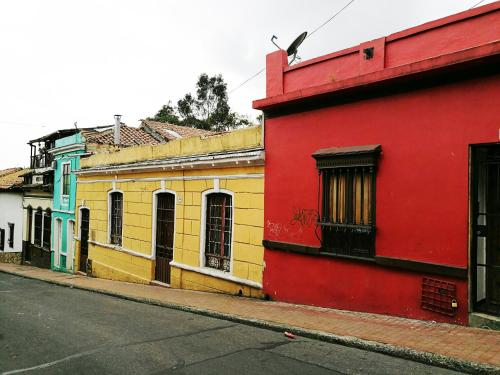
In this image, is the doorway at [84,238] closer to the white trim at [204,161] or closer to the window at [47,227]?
the white trim at [204,161]

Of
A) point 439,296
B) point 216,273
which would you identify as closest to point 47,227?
point 216,273

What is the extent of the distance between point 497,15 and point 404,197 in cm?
280

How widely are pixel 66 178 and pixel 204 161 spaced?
11751mm

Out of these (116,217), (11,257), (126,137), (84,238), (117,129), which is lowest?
(11,257)

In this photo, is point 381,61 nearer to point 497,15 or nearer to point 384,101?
point 384,101

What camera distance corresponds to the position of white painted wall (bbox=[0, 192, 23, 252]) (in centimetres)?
2614

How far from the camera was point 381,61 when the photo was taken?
703cm

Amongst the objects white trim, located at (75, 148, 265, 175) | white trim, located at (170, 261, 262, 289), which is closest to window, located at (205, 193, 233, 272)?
white trim, located at (170, 261, 262, 289)

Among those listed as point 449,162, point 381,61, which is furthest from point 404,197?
point 381,61

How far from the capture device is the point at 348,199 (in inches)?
292

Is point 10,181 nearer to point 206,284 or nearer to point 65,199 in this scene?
point 65,199

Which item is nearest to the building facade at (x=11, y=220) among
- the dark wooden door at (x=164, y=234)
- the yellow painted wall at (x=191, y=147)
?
the yellow painted wall at (x=191, y=147)

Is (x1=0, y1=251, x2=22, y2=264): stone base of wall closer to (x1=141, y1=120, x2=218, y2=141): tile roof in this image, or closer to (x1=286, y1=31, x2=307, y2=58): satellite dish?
(x1=141, y1=120, x2=218, y2=141): tile roof

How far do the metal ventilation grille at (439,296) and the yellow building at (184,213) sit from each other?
3.68 m
